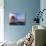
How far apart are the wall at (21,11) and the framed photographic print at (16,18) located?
0.13m

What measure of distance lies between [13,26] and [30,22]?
27.9 inches

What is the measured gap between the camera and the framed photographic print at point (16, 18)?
17.5 feet

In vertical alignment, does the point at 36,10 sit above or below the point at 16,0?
below

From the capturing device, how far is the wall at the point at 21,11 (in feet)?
17.3

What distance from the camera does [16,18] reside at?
5340 millimetres

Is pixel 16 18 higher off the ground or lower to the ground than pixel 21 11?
lower

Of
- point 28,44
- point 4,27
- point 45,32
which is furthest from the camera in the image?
point 4,27

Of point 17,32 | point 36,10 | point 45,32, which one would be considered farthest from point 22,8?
point 45,32

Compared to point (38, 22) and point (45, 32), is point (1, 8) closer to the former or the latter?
point (38, 22)

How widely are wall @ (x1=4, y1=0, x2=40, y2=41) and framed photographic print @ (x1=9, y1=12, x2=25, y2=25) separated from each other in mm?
129

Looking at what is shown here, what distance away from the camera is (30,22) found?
537 cm

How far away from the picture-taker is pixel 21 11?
532 centimetres

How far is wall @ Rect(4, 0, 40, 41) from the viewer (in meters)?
5.29

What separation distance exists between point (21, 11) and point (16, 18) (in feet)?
1.14
